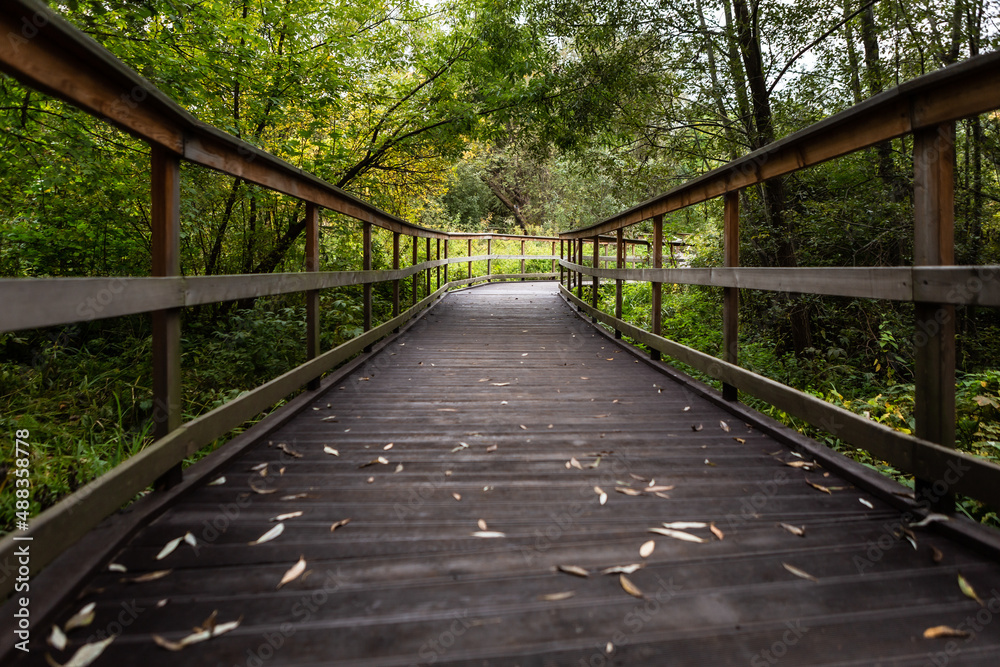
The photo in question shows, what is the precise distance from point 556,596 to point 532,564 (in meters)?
0.17

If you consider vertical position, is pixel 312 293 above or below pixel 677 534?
above

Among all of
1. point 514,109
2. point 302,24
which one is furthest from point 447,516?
point 514,109

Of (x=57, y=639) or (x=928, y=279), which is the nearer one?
(x=57, y=639)

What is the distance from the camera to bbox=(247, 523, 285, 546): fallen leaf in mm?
1763

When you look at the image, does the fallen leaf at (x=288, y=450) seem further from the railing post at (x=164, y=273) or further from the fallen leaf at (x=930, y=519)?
the fallen leaf at (x=930, y=519)

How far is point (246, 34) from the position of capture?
504 cm

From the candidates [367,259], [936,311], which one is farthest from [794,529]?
[367,259]

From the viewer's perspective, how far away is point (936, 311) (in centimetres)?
179

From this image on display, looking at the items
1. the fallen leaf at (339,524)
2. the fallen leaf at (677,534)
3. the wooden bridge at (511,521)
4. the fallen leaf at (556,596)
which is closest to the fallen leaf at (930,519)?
the wooden bridge at (511,521)

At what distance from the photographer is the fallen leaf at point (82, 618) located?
4.41 feet

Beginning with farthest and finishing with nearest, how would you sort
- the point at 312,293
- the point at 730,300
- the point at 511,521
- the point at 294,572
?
the point at 312,293 < the point at 730,300 < the point at 511,521 < the point at 294,572

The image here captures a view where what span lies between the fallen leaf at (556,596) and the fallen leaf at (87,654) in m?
1.06

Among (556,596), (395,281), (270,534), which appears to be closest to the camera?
(556,596)

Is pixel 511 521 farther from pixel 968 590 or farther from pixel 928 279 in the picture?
pixel 928 279
